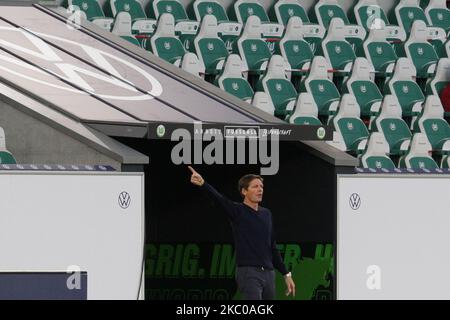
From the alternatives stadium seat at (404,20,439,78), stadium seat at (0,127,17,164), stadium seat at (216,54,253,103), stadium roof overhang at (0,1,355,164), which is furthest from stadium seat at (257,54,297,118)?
stadium seat at (0,127,17,164)

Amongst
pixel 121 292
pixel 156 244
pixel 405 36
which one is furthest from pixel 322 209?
pixel 405 36

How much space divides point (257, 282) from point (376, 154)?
484 cm

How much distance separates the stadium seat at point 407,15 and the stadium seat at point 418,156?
3929 millimetres

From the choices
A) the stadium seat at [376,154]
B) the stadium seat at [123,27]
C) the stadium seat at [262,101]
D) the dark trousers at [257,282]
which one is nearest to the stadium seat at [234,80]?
the stadium seat at [262,101]

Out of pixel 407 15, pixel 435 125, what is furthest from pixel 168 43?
pixel 407 15

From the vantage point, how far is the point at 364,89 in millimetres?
18109

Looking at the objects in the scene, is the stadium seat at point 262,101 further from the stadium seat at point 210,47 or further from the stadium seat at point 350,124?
the stadium seat at point 210,47

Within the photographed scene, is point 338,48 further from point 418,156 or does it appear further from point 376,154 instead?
point 376,154

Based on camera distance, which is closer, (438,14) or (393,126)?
(393,126)

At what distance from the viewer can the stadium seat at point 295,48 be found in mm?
18406

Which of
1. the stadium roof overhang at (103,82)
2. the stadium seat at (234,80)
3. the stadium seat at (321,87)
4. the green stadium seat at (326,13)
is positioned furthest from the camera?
the green stadium seat at (326,13)

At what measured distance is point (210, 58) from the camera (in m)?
17.7

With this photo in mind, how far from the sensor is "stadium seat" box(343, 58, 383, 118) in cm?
1792

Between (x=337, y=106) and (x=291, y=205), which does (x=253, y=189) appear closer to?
(x=291, y=205)
